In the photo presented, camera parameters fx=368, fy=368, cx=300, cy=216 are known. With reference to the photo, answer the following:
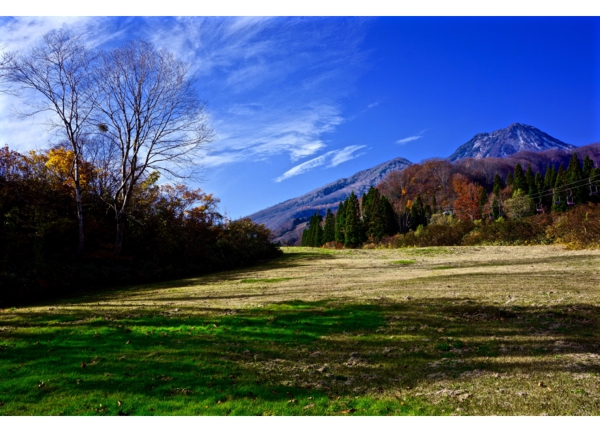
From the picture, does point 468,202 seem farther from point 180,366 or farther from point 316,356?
point 180,366

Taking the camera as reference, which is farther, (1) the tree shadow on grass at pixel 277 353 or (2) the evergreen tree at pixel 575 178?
(2) the evergreen tree at pixel 575 178

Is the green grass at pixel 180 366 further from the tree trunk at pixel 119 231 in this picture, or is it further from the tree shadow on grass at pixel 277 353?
the tree trunk at pixel 119 231

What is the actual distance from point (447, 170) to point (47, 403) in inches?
4406

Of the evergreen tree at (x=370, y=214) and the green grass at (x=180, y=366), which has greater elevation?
the evergreen tree at (x=370, y=214)

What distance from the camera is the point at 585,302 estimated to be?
→ 32.3ft

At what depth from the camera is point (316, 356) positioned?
6961 mm

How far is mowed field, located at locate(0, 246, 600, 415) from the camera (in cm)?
484

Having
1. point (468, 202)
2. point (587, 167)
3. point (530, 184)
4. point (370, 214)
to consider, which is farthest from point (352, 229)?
point (587, 167)

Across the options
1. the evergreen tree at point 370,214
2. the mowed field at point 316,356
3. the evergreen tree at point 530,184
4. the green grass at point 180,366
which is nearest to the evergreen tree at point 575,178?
the evergreen tree at point 530,184

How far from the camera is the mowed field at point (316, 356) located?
15.9ft

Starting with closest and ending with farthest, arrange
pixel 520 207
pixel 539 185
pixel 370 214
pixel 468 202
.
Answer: pixel 520 207
pixel 370 214
pixel 539 185
pixel 468 202

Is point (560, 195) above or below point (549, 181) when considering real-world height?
below

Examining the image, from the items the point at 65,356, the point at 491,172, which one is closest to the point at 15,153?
the point at 65,356

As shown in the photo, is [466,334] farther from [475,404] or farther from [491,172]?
[491,172]
